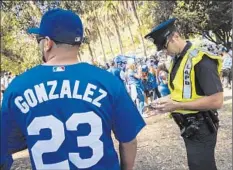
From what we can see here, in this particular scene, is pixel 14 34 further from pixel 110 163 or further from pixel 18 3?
pixel 110 163

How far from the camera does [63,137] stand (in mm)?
2141

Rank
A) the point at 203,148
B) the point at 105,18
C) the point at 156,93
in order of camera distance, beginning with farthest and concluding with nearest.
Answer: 1. the point at 105,18
2. the point at 156,93
3. the point at 203,148

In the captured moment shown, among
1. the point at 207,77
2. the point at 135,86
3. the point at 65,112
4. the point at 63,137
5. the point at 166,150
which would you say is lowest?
the point at 166,150

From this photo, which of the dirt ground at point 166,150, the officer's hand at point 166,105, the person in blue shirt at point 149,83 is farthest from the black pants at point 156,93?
the officer's hand at point 166,105

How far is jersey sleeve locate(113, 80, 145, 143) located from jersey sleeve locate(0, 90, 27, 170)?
1.60 ft

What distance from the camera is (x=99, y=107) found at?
2156mm

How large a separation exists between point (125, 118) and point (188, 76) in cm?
108

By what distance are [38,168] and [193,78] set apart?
140cm

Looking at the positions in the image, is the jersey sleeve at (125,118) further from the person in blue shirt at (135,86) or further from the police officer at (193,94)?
the person in blue shirt at (135,86)

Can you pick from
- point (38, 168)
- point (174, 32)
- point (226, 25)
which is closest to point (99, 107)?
point (38, 168)

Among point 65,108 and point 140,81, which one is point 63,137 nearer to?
point 65,108

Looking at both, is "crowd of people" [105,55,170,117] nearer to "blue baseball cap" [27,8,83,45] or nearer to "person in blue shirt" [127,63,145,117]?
"person in blue shirt" [127,63,145,117]

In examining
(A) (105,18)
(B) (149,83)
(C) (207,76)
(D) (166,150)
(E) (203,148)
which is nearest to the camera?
(C) (207,76)

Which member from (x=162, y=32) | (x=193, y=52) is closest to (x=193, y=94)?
(x=193, y=52)
